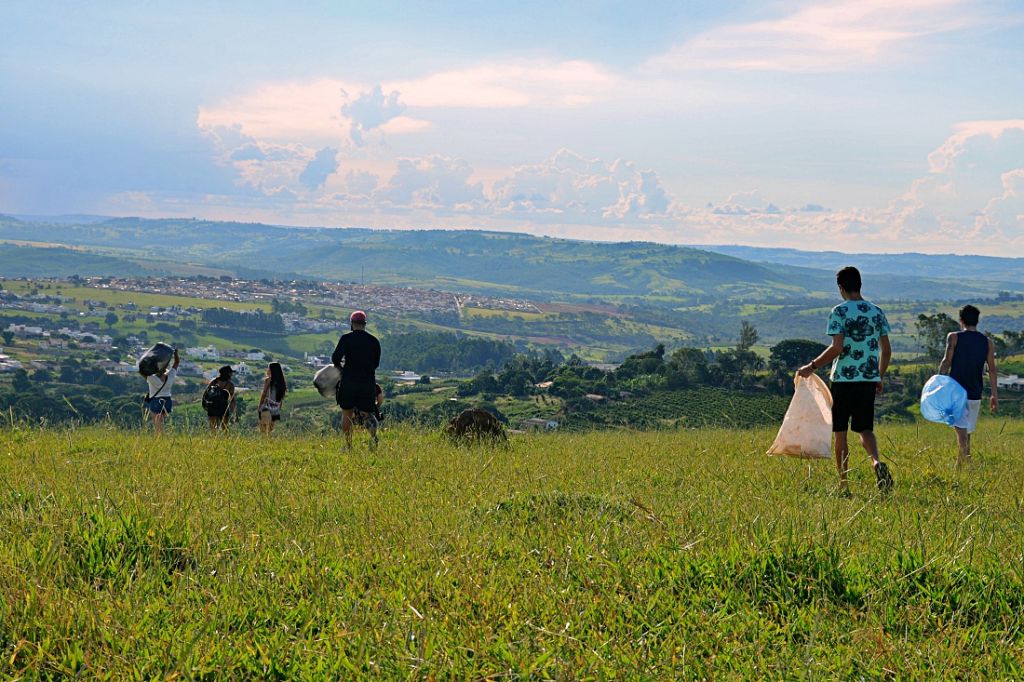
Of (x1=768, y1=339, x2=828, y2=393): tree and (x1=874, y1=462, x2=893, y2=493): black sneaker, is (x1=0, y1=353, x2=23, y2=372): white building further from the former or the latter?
(x1=874, y1=462, x2=893, y2=493): black sneaker

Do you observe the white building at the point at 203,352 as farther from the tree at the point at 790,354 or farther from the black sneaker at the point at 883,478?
the black sneaker at the point at 883,478

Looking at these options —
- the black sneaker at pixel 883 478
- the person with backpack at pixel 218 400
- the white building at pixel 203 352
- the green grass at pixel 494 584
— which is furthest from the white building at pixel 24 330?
the black sneaker at pixel 883 478

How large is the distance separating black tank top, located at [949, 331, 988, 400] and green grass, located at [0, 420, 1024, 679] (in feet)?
14.5

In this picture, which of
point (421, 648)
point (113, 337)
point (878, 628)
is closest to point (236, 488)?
point (421, 648)

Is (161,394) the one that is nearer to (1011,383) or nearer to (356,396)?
(356,396)

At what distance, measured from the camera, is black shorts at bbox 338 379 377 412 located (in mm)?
11914

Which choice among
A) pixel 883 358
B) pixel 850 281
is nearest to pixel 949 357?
pixel 883 358

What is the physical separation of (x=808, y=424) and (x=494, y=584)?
5904mm

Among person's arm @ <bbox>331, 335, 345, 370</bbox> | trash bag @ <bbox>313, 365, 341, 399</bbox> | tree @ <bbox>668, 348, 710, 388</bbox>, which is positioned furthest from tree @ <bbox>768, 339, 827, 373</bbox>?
person's arm @ <bbox>331, 335, 345, 370</bbox>


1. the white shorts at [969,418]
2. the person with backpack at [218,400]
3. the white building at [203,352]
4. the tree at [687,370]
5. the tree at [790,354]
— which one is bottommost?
the white building at [203,352]

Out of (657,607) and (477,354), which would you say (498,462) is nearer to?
(657,607)

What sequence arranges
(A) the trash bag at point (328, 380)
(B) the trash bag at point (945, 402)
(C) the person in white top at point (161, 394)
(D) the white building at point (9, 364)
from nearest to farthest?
(B) the trash bag at point (945, 402) < (A) the trash bag at point (328, 380) < (C) the person in white top at point (161, 394) < (D) the white building at point (9, 364)

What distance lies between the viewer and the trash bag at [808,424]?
898 centimetres

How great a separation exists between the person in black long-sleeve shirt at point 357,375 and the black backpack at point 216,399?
3.11 meters
